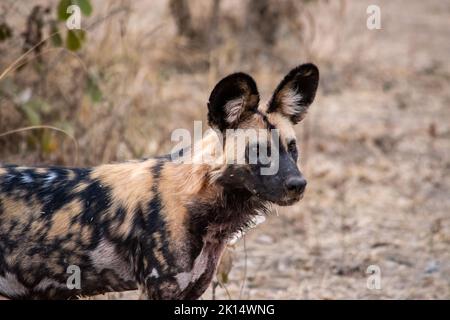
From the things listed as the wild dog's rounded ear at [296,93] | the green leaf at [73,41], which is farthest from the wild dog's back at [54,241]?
the green leaf at [73,41]

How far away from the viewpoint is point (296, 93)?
131 inches

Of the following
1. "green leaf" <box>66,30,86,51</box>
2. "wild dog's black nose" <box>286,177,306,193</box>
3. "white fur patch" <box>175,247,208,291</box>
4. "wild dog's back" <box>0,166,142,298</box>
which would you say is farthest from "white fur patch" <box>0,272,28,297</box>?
"green leaf" <box>66,30,86,51</box>

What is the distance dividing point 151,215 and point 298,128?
4910 millimetres

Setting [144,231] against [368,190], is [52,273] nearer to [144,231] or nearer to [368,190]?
[144,231]

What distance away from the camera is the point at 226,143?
3.16m

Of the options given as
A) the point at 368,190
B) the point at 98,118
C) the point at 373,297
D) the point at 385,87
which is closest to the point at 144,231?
the point at 373,297

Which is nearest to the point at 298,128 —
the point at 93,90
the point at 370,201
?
the point at 370,201

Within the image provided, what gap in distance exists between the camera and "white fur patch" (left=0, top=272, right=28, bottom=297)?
321cm

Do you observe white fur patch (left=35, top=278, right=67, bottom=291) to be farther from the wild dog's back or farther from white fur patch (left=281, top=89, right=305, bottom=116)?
white fur patch (left=281, top=89, right=305, bottom=116)

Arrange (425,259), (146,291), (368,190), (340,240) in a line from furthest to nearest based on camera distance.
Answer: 1. (368,190)
2. (340,240)
3. (425,259)
4. (146,291)

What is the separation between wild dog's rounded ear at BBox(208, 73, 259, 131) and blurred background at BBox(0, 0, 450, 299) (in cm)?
46

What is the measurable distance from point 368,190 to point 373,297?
7.18 ft

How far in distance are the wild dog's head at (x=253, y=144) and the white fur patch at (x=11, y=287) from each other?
2.78 ft

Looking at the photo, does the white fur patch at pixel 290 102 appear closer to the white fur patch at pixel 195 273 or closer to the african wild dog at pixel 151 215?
the african wild dog at pixel 151 215
